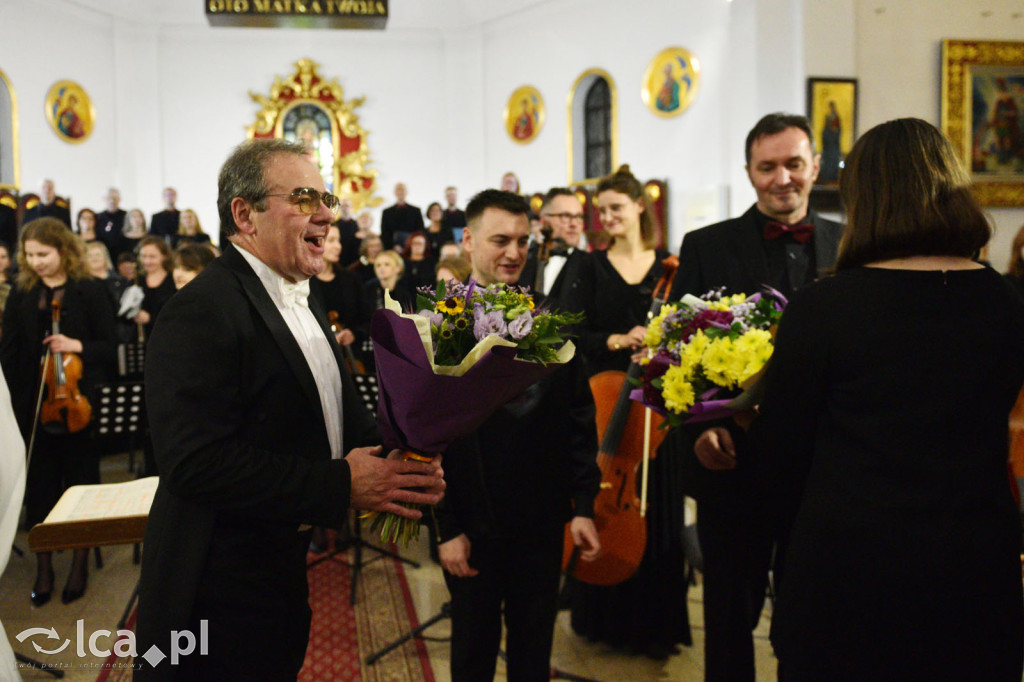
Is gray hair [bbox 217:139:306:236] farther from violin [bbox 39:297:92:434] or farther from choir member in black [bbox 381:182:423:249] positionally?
choir member in black [bbox 381:182:423:249]

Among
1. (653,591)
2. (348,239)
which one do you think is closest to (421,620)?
(653,591)

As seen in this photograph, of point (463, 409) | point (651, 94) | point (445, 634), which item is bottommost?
point (445, 634)

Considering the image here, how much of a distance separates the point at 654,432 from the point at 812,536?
4.84ft

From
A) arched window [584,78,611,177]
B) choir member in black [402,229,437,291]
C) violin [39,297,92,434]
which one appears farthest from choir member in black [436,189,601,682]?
arched window [584,78,611,177]

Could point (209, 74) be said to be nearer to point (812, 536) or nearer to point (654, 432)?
point (654, 432)

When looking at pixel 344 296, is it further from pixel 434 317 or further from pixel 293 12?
pixel 293 12

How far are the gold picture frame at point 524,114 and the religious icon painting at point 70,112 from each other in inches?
322

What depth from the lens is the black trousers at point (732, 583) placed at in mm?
2434

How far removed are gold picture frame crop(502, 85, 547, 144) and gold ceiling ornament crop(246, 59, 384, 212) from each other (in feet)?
10.7

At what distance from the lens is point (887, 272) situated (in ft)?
5.14

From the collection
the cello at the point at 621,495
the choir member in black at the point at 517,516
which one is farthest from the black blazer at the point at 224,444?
the cello at the point at 621,495

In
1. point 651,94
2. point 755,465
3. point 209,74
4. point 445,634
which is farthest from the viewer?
point 209,74

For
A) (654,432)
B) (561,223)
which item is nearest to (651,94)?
(561,223)

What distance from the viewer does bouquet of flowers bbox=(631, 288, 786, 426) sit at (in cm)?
199
